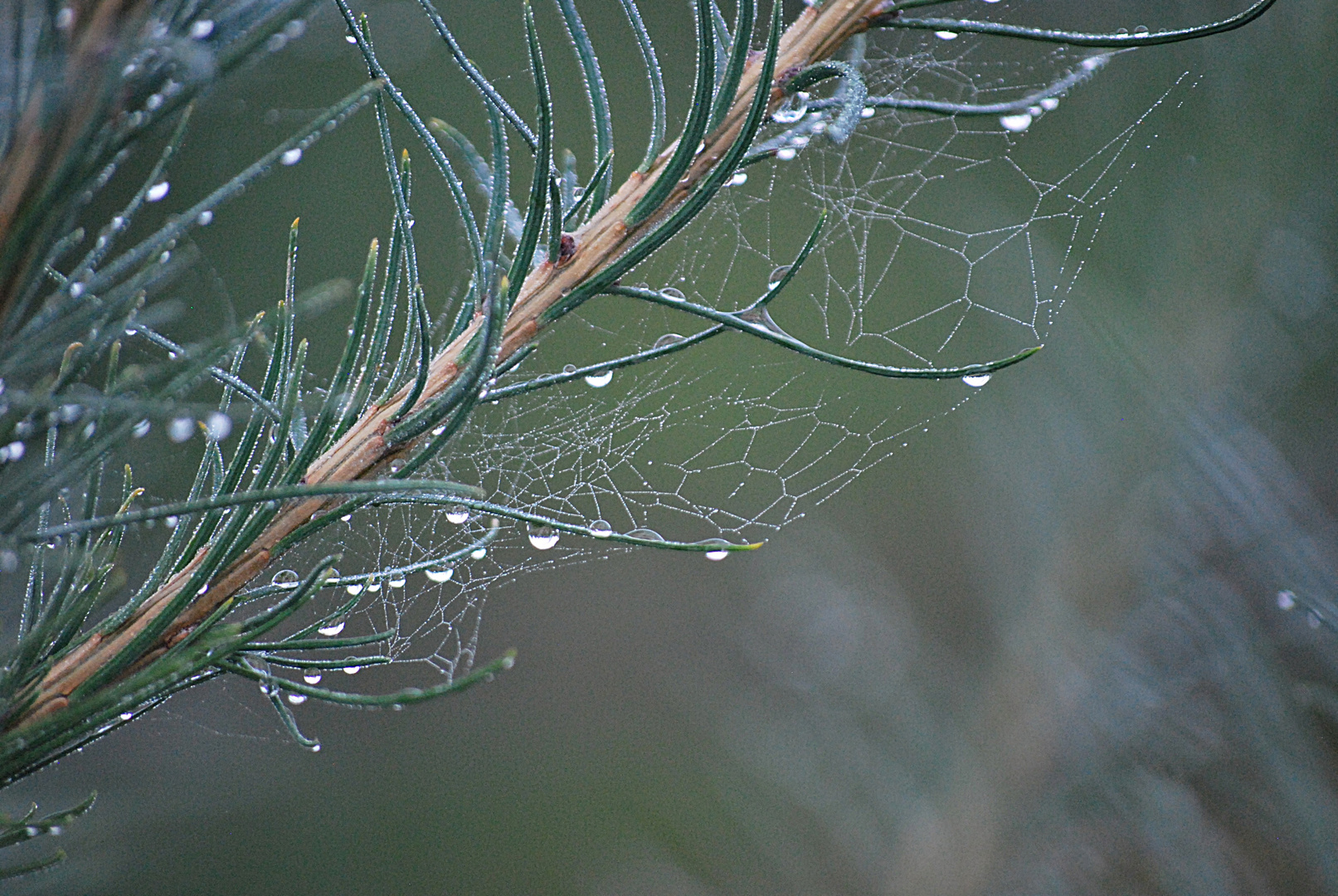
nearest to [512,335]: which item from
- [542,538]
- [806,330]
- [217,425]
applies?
[217,425]

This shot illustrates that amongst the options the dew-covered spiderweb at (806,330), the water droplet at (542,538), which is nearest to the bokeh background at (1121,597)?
the dew-covered spiderweb at (806,330)

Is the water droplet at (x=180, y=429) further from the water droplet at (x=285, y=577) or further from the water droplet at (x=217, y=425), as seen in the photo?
the water droplet at (x=285, y=577)

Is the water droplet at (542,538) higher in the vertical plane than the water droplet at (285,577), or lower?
lower

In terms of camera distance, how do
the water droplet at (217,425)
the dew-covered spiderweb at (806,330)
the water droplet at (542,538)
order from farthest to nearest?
the dew-covered spiderweb at (806,330), the water droplet at (542,538), the water droplet at (217,425)

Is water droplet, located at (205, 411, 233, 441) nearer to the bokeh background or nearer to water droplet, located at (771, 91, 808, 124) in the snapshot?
the bokeh background

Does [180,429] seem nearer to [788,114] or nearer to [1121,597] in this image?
[788,114]

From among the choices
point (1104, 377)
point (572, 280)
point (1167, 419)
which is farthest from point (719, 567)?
point (572, 280)

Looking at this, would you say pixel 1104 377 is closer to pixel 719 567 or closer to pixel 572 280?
pixel 572 280

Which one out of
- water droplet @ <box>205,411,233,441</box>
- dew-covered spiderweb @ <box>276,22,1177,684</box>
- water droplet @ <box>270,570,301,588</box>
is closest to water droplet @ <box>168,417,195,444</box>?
water droplet @ <box>205,411,233,441</box>
